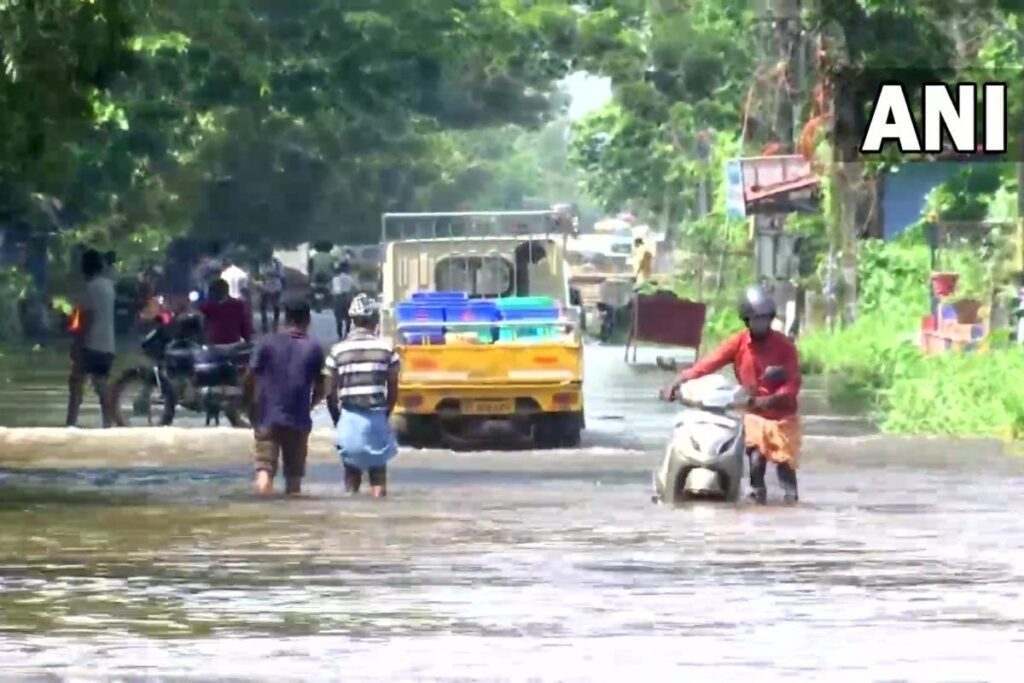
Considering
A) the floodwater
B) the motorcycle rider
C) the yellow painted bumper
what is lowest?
the floodwater

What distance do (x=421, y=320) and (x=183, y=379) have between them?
324cm

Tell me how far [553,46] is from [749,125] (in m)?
13.4

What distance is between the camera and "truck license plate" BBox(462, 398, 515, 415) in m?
25.9

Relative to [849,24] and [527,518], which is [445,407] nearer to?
[527,518]

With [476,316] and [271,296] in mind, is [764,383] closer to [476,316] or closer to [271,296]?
[476,316]

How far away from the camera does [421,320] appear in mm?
26594

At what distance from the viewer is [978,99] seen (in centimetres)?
4047

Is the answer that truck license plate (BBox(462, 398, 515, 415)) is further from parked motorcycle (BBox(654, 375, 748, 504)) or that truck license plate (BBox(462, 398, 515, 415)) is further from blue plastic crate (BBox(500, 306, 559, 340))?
parked motorcycle (BBox(654, 375, 748, 504))

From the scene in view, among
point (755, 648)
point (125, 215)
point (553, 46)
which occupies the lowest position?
point (755, 648)

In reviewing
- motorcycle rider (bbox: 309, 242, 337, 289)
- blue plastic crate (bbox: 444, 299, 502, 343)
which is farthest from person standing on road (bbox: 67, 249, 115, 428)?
motorcycle rider (bbox: 309, 242, 337, 289)

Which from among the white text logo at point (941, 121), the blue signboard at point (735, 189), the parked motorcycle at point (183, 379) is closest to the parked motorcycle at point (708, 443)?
the parked motorcycle at point (183, 379)

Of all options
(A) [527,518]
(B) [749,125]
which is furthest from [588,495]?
(B) [749,125]

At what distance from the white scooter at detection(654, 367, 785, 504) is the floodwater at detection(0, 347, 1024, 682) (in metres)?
0.22

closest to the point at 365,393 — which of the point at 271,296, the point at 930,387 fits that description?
the point at 930,387
